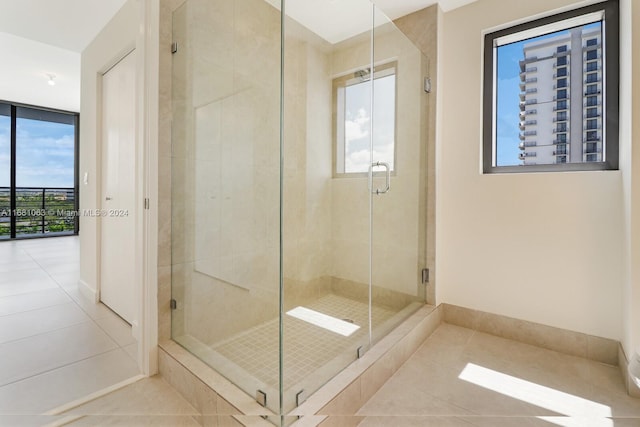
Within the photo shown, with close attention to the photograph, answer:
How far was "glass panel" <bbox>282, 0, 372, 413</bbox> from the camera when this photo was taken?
173 cm

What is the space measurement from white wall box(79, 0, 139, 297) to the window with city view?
257cm

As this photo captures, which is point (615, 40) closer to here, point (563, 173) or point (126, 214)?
point (563, 173)

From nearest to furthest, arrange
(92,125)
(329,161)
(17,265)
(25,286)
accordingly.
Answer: (329,161) < (92,125) < (25,286) < (17,265)

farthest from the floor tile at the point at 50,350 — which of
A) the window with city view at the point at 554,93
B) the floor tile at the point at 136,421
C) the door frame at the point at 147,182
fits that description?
the window with city view at the point at 554,93

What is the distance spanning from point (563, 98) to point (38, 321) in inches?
148

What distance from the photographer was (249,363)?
1.27m

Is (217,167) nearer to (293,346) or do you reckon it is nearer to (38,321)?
(293,346)

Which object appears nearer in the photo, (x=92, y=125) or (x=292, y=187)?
(x=292, y=187)

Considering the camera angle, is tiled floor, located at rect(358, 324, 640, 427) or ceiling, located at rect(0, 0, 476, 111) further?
ceiling, located at rect(0, 0, 476, 111)

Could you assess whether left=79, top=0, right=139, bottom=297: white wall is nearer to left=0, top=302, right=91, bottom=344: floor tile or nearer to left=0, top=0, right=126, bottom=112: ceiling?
left=0, top=0, right=126, bottom=112: ceiling

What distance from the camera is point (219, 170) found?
60.0 inches

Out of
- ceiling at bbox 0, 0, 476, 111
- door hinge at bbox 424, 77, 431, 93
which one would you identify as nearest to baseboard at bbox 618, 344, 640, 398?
door hinge at bbox 424, 77, 431, 93

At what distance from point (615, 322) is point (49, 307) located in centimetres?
374

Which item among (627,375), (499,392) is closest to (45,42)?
(499,392)
